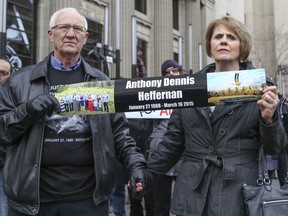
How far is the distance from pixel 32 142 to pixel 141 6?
20855mm

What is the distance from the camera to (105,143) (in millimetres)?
3078

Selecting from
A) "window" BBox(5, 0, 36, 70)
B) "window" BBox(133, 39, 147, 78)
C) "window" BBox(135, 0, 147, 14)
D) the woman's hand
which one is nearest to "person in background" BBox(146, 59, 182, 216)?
the woman's hand

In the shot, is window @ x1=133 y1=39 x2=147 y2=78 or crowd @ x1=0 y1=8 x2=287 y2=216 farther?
window @ x1=133 y1=39 x2=147 y2=78

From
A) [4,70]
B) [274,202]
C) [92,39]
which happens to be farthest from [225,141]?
[92,39]

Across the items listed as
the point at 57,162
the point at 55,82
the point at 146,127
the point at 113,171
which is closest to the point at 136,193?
the point at 113,171

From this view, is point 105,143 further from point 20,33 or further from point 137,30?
point 137,30

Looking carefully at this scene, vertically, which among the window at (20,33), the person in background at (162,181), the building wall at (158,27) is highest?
the building wall at (158,27)

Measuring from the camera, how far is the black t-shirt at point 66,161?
2.96 m

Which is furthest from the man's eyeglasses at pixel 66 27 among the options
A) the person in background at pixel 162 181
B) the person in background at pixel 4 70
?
the person in background at pixel 162 181

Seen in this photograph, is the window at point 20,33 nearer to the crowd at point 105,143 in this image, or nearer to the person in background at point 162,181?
the person in background at point 162,181

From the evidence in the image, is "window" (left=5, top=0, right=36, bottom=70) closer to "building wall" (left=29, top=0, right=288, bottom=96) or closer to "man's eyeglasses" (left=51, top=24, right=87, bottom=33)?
"building wall" (left=29, top=0, right=288, bottom=96)

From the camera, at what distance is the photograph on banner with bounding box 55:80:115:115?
120 inches

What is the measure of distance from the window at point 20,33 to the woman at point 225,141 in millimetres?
12087

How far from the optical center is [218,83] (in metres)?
2.87
